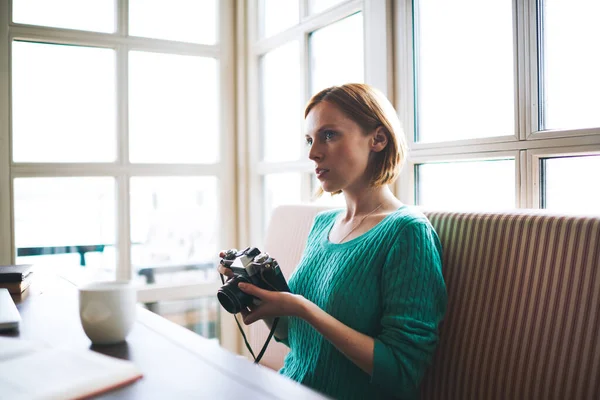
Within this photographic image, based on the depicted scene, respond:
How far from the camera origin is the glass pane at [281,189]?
8.05 feet

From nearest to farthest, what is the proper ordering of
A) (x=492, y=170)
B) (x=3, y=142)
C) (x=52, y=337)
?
1. (x=52, y=337)
2. (x=492, y=170)
3. (x=3, y=142)

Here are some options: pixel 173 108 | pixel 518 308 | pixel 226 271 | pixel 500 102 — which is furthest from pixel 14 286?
pixel 173 108

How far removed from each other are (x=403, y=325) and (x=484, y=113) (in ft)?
2.64

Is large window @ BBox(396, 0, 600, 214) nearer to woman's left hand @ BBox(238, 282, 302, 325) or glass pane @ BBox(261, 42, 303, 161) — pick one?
woman's left hand @ BBox(238, 282, 302, 325)

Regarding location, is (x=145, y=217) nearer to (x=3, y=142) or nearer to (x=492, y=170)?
(x=3, y=142)

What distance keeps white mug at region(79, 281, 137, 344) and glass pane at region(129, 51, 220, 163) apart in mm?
1853

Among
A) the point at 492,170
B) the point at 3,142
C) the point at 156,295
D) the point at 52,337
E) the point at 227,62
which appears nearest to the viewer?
the point at 52,337

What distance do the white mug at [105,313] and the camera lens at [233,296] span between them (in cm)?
20

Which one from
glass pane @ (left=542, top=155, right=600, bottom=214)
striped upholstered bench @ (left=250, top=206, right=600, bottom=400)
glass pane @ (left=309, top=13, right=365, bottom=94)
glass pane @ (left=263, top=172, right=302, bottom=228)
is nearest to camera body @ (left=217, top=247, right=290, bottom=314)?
striped upholstered bench @ (left=250, top=206, right=600, bottom=400)

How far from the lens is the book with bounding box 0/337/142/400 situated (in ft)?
1.94

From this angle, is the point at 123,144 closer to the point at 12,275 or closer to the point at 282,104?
the point at 282,104

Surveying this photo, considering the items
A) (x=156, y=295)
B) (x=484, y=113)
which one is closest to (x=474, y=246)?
(x=484, y=113)

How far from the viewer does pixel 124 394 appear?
0.62 metres

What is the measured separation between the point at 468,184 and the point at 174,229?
167 cm
